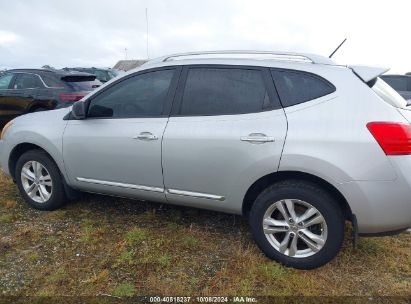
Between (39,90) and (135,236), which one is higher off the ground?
(39,90)

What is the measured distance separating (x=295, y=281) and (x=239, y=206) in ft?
2.45

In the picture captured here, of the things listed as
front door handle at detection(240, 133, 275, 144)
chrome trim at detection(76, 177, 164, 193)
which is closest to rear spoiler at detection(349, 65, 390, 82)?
front door handle at detection(240, 133, 275, 144)

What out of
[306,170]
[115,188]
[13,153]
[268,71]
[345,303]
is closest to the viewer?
[345,303]

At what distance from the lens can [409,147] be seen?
8.49 feet

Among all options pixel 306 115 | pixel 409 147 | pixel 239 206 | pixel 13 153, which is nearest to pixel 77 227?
pixel 13 153

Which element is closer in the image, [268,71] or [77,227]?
[268,71]

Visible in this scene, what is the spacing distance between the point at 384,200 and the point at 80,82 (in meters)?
6.59

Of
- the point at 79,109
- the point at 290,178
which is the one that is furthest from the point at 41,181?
the point at 290,178

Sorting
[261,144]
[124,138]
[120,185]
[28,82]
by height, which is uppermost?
[261,144]

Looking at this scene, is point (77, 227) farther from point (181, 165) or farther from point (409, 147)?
point (409, 147)

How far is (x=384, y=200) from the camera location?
2.63 m

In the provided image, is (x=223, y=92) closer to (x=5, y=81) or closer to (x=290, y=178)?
(x=290, y=178)

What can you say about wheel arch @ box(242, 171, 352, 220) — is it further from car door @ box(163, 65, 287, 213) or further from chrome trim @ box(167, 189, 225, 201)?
chrome trim @ box(167, 189, 225, 201)

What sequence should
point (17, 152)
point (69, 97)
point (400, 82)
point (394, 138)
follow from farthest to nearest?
point (400, 82) → point (69, 97) → point (17, 152) → point (394, 138)
